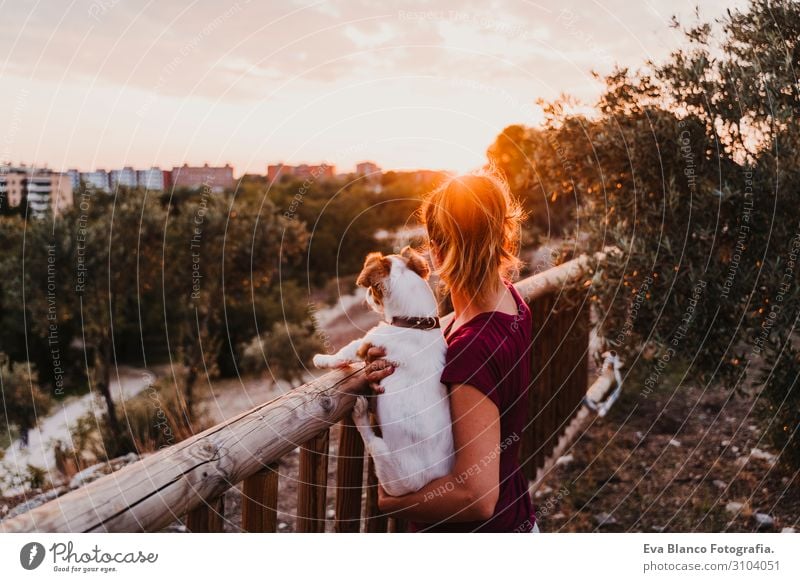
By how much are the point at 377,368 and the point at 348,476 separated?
37 centimetres

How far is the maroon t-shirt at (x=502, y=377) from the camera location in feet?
5.84

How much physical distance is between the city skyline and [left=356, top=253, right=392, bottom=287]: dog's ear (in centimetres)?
73

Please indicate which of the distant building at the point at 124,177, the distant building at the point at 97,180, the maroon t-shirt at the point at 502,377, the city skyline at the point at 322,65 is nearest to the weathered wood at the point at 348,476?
the maroon t-shirt at the point at 502,377

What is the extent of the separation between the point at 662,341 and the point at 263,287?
6.48 meters

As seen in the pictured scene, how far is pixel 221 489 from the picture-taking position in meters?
1.50

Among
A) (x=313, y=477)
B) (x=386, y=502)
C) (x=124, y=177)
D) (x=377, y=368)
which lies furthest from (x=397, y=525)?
(x=124, y=177)

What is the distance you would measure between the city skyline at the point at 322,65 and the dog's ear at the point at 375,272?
729mm

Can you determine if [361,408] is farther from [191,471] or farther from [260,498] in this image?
[191,471]

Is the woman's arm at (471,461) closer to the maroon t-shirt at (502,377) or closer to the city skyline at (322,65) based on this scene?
the maroon t-shirt at (502,377)

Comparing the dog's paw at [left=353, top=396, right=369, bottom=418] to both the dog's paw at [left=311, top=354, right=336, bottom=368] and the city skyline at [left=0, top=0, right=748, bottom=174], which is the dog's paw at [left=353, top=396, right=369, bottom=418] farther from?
the city skyline at [left=0, top=0, right=748, bottom=174]

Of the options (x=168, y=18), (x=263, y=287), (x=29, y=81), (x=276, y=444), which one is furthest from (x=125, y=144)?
(x=263, y=287)

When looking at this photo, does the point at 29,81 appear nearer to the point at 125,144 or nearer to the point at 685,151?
the point at 125,144

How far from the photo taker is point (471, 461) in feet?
5.78

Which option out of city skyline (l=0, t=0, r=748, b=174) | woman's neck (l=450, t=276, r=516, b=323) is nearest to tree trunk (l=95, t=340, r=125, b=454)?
city skyline (l=0, t=0, r=748, b=174)
